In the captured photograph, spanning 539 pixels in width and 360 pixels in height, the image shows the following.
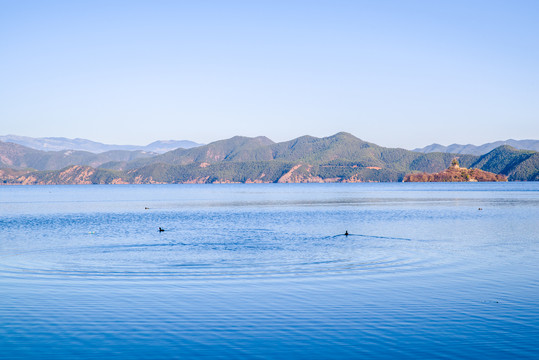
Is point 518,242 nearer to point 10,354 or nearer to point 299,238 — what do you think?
point 299,238

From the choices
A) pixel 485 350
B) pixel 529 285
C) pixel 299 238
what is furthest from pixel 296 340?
pixel 299 238

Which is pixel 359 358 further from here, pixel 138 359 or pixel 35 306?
pixel 35 306

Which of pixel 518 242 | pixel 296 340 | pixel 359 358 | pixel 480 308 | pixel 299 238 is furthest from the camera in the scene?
pixel 299 238

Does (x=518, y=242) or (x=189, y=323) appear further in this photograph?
(x=518, y=242)

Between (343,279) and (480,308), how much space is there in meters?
8.29

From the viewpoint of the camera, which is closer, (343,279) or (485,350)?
(485,350)

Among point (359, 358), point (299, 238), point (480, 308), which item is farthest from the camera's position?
point (299, 238)

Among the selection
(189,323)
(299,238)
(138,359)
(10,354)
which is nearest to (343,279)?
(189,323)

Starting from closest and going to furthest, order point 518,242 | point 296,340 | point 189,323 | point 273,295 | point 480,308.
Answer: point 296,340, point 189,323, point 480,308, point 273,295, point 518,242

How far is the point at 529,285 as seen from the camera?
81.2 feet

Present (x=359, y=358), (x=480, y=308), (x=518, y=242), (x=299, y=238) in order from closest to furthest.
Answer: (x=359, y=358) → (x=480, y=308) → (x=518, y=242) → (x=299, y=238)

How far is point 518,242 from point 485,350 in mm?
30918

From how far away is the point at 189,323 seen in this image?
1891 centimetres

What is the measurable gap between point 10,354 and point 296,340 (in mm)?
9189
